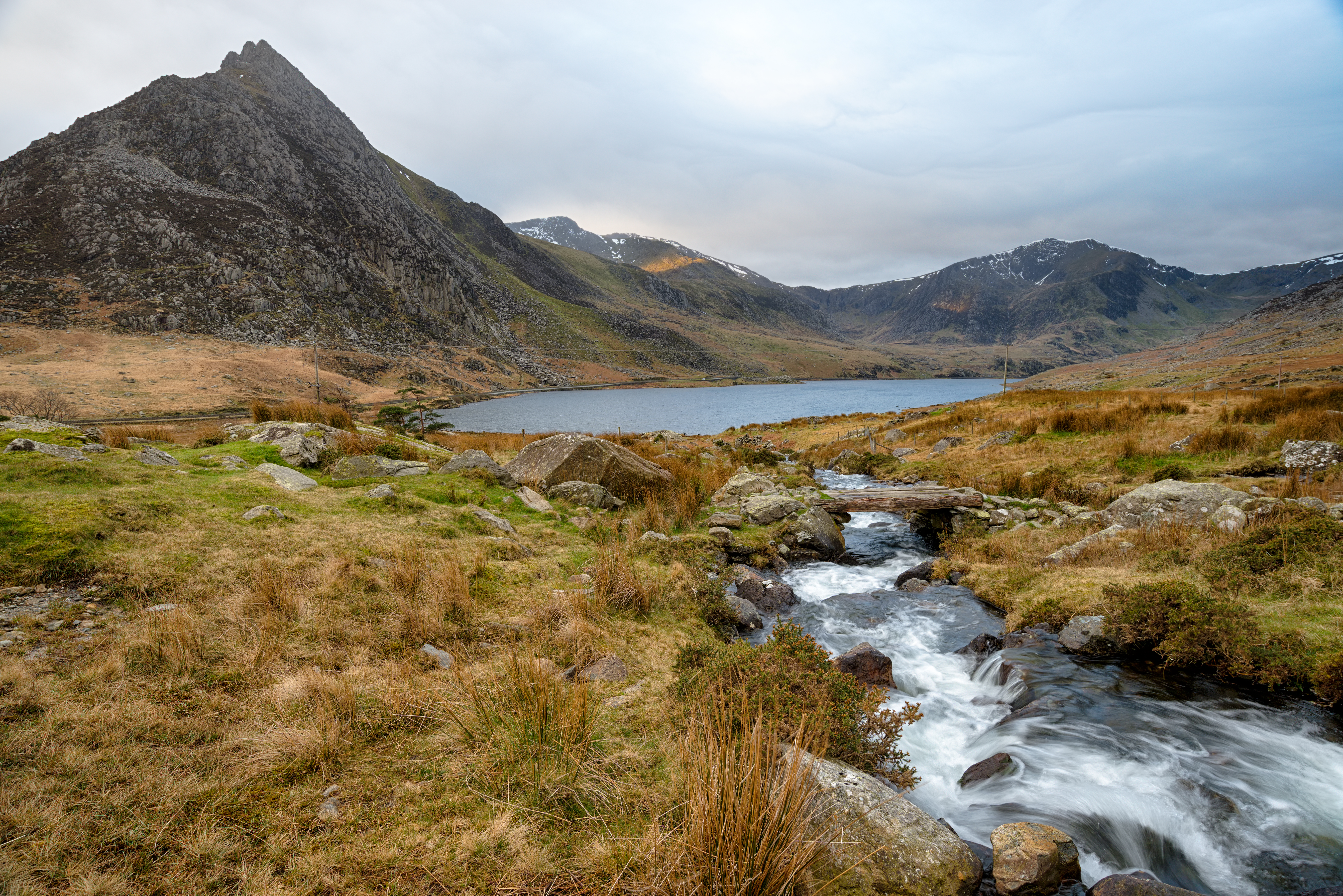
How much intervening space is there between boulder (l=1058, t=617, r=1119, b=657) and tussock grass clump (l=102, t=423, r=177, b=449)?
15445mm

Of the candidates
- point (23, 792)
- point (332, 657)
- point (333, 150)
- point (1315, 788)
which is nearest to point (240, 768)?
point (23, 792)

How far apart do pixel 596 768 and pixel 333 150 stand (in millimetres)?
176068

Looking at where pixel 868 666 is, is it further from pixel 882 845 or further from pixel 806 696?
pixel 882 845

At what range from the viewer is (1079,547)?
911 cm

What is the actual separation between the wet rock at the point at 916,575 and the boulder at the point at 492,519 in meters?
7.20

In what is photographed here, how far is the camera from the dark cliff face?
236ft

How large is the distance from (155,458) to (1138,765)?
13.8 meters

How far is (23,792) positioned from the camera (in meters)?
2.62

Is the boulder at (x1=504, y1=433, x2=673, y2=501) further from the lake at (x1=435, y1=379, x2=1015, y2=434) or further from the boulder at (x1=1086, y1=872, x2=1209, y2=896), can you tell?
the lake at (x1=435, y1=379, x2=1015, y2=434)

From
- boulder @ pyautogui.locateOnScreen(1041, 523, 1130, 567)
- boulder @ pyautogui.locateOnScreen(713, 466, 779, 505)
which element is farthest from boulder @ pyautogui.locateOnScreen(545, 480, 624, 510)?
boulder @ pyautogui.locateOnScreen(1041, 523, 1130, 567)

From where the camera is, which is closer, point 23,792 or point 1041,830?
point 23,792

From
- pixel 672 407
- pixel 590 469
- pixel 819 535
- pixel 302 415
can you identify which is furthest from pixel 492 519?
pixel 672 407

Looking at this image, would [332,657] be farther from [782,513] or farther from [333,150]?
[333,150]

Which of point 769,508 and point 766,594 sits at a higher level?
point 769,508
